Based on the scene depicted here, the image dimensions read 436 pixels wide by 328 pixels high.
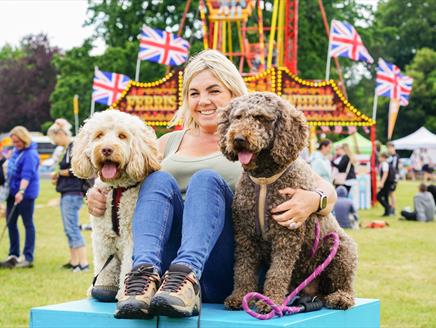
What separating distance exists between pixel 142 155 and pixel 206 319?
101cm

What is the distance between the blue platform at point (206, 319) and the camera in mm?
3493

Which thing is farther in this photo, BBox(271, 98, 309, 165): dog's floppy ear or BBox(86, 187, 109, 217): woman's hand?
BBox(86, 187, 109, 217): woman's hand

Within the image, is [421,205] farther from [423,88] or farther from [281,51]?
[423,88]

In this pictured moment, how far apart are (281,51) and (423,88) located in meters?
29.3

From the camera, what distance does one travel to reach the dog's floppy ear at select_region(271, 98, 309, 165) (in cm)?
362

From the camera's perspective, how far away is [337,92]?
20562 millimetres

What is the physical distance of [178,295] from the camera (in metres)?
3.47

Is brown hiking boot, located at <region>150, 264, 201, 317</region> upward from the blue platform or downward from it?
upward

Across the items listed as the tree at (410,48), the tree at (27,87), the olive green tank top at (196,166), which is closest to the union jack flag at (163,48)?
the olive green tank top at (196,166)

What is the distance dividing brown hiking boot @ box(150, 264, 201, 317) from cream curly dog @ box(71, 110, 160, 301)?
555 millimetres

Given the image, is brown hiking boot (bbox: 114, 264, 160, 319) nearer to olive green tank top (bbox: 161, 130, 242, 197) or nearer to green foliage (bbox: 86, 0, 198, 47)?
olive green tank top (bbox: 161, 130, 242, 197)

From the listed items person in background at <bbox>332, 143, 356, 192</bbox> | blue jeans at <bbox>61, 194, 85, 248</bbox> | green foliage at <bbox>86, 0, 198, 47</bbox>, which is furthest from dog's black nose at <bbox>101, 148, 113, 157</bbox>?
green foliage at <bbox>86, 0, 198, 47</bbox>

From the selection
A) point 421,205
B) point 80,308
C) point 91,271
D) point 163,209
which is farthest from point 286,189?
point 421,205

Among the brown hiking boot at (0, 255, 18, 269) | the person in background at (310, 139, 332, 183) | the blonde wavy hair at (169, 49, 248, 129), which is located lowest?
the brown hiking boot at (0, 255, 18, 269)
